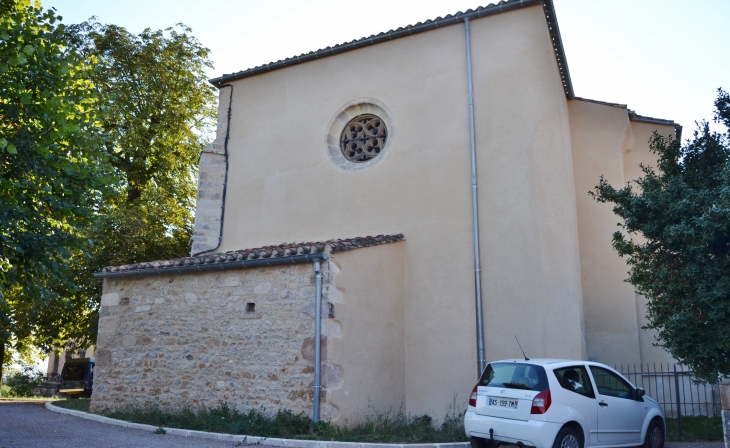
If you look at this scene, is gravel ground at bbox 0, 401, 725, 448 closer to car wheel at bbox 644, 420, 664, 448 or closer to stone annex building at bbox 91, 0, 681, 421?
car wheel at bbox 644, 420, 664, 448

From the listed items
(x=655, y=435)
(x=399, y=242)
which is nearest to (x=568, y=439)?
(x=655, y=435)

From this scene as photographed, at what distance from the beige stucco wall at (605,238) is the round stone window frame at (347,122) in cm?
412

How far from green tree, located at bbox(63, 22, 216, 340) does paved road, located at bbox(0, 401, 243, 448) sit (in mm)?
6618

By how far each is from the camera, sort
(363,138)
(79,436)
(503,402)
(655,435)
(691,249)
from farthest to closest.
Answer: (363,138)
(79,436)
(655,435)
(691,249)
(503,402)

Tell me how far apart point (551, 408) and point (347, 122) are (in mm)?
8207

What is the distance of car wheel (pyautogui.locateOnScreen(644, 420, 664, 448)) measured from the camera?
869cm

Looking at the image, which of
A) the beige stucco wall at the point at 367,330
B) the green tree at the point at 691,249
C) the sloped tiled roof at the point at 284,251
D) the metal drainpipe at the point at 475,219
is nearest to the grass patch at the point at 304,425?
the beige stucco wall at the point at 367,330

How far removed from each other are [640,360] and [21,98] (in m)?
11.7

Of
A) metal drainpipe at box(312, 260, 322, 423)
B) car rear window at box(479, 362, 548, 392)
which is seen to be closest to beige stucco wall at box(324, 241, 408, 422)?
metal drainpipe at box(312, 260, 322, 423)

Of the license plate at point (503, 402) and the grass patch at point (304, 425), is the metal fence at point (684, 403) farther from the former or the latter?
the license plate at point (503, 402)

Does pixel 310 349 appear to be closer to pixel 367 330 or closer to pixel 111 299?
pixel 367 330

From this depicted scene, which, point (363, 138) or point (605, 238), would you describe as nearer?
point (605, 238)

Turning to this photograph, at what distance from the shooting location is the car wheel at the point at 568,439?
721 cm

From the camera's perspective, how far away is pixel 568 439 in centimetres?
736
